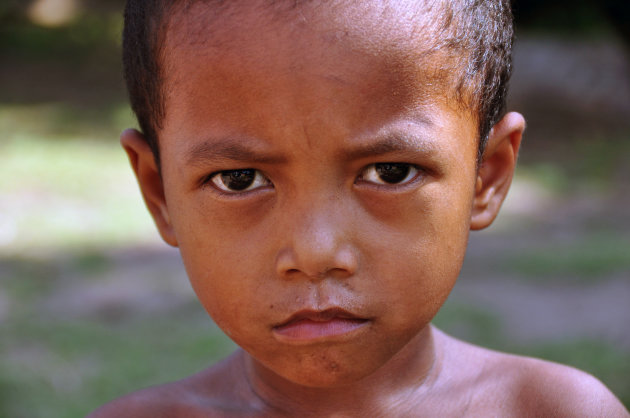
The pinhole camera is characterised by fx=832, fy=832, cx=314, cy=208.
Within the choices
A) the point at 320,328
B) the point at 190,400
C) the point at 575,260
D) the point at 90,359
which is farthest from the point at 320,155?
the point at 575,260

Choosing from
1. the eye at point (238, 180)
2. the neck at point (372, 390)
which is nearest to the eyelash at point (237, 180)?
the eye at point (238, 180)

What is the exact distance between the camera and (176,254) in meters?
5.69

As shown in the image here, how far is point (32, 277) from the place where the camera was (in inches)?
207

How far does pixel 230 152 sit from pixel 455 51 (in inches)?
17.5

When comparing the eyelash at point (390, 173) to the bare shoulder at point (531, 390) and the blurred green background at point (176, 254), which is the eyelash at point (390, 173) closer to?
the bare shoulder at point (531, 390)

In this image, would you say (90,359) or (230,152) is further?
(90,359)

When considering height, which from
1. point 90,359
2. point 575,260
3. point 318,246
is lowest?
point 318,246

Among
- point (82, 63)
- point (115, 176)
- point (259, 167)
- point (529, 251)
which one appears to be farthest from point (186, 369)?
point (82, 63)

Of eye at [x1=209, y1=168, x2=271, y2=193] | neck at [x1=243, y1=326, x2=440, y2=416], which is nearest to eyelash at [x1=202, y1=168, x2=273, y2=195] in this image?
eye at [x1=209, y1=168, x2=271, y2=193]

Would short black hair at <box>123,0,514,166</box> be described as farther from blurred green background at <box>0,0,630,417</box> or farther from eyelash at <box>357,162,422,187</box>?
blurred green background at <box>0,0,630,417</box>

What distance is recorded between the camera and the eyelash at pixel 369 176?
145cm

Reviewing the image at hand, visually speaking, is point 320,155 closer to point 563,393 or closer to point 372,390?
point 372,390

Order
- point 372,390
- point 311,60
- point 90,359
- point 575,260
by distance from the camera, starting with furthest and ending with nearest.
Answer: point 575,260, point 90,359, point 372,390, point 311,60

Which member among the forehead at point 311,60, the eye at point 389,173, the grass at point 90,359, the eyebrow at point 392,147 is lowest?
the eye at point 389,173
